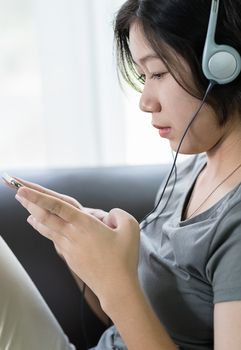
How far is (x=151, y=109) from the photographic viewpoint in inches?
32.6

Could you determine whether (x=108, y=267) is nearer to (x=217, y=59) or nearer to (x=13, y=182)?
(x=13, y=182)

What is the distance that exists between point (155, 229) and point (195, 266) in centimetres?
19

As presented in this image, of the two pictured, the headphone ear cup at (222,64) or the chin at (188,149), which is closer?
the headphone ear cup at (222,64)

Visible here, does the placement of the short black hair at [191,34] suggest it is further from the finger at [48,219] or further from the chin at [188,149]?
the finger at [48,219]

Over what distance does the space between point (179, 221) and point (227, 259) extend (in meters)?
0.17

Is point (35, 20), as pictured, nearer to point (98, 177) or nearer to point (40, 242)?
point (98, 177)

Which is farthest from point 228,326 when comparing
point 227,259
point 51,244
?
point 51,244

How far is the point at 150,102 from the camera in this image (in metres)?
0.83

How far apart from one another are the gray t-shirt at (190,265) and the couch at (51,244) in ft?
0.62

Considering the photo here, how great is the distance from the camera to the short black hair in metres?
0.74

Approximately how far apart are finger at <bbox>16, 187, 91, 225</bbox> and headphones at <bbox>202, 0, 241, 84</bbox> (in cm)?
25

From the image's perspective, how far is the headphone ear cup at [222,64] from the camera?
726mm

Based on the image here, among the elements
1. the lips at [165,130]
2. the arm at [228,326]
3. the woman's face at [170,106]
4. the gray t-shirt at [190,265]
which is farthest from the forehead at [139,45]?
the arm at [228,326]

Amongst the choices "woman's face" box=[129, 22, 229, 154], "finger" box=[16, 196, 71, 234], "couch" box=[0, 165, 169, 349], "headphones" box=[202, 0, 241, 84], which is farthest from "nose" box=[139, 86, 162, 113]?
"couch" box=[0, 165, 169, 349]
